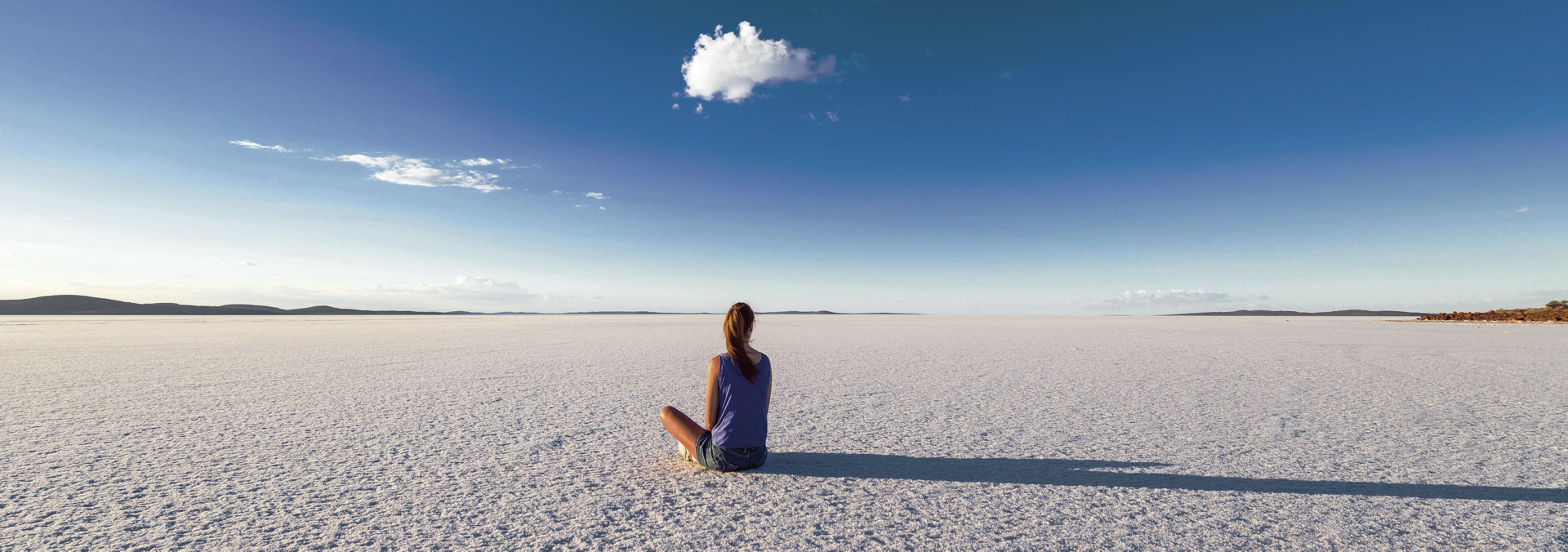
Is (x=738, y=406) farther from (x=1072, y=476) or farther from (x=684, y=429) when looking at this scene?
(x=1072, y=476)

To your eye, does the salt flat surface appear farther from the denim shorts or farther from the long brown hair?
the long brown hair

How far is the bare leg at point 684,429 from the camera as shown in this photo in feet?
13.4

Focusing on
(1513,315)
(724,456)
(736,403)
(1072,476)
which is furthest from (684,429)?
(1513,315)

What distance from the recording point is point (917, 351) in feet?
44.6

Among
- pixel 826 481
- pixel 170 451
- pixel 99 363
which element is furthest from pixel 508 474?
pixel 99 363

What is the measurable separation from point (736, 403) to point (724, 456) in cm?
38

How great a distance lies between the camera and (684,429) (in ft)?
13.5

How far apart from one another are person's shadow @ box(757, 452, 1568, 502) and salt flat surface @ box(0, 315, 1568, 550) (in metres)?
0.02

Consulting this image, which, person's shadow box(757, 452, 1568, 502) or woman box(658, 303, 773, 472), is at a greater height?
woman box(658, 303, 773, 472)

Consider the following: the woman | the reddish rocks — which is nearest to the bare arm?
the woman

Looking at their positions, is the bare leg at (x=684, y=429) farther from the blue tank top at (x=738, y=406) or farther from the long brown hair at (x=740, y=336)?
the long brown hair at (x=740, y=336)

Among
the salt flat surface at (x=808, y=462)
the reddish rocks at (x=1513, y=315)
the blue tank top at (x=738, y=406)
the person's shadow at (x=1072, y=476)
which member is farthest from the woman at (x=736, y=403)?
the reddish rocks at (x=1513, y=315)

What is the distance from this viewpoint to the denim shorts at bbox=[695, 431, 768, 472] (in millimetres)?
3945

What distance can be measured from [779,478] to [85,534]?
11.5ft
